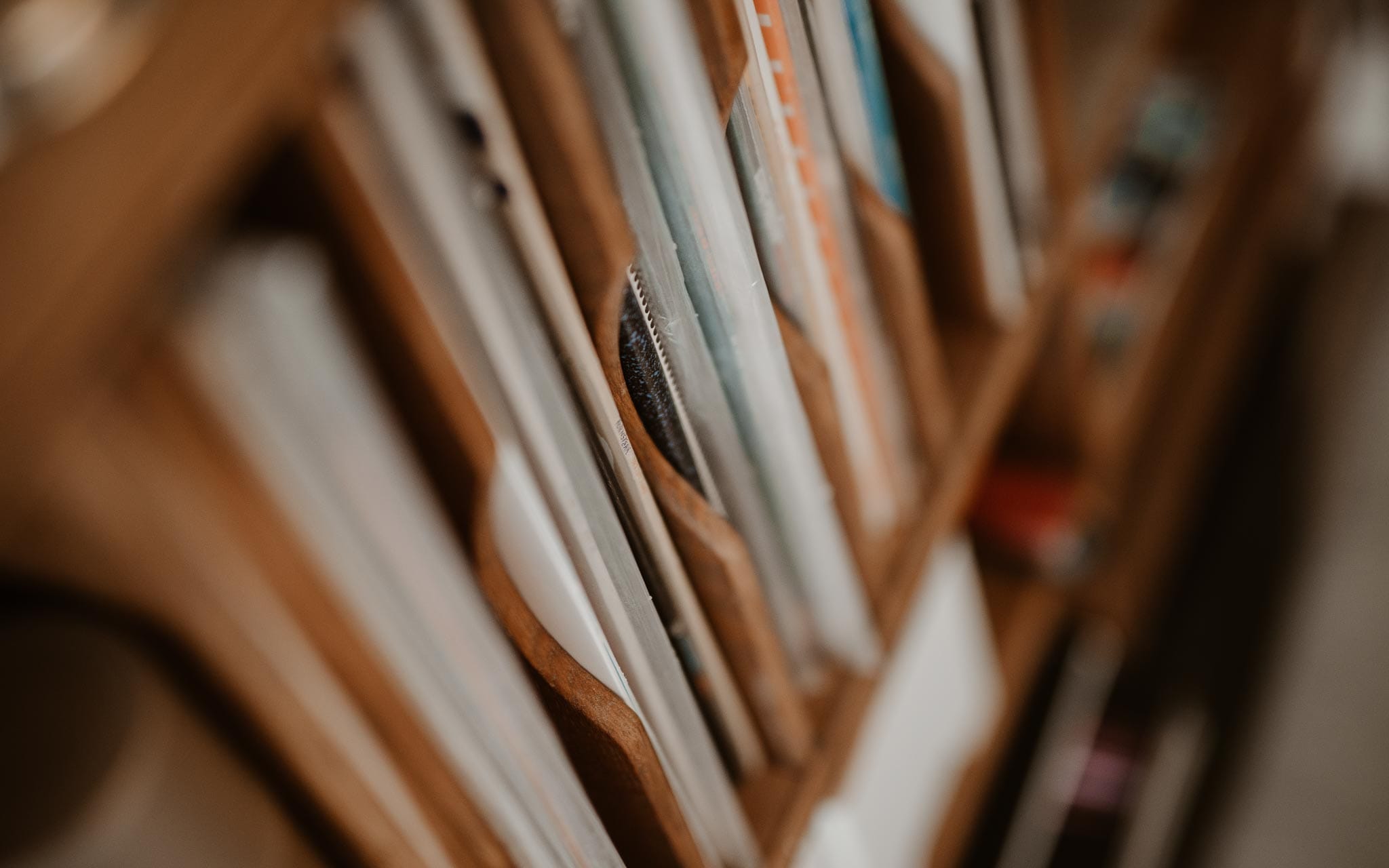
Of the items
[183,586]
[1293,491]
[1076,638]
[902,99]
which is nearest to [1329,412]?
[1293,491]

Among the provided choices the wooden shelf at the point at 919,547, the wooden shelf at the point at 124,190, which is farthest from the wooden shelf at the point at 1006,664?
the wooden shelf at the point at 124,190

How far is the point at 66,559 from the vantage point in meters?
0.24

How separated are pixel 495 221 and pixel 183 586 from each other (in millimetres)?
156

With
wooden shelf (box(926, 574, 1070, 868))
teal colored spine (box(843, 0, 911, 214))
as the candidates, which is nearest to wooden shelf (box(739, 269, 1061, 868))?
teal colored spine (box(843, 0, 911, 214))

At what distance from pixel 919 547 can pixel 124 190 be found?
0.58 metres

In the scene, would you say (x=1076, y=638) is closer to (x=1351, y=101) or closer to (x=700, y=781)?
(x=700, y=781)

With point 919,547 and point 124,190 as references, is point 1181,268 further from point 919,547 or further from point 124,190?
point 124,190

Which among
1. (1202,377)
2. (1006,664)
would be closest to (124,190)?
(1006,664)

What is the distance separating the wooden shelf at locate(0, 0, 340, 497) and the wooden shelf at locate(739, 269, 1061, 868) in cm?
48

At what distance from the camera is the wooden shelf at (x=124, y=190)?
19 cm

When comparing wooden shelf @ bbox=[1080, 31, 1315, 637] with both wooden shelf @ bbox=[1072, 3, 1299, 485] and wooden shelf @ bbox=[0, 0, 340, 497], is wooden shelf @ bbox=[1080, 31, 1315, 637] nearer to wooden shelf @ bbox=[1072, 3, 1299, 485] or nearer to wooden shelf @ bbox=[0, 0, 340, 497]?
wooden shelf @ bbox=[1072, 3, 1299, 485]

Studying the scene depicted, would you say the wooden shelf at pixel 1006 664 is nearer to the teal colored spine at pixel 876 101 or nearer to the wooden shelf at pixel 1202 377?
the wooden shelf at pixel 1202 377

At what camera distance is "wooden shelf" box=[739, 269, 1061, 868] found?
0.57 metres

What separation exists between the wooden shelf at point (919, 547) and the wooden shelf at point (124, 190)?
0.48m
